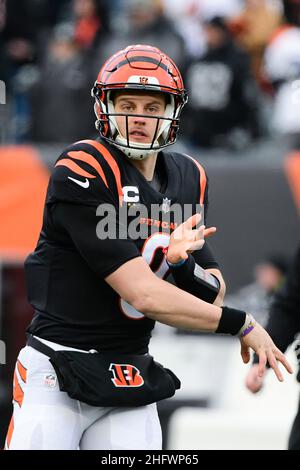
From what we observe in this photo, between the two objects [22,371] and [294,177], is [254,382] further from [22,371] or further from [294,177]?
[294,177]

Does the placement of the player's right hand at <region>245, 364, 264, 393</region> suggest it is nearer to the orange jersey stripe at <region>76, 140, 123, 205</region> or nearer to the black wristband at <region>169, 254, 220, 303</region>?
the black wristband at <region>169, 254, 220, 303</region>

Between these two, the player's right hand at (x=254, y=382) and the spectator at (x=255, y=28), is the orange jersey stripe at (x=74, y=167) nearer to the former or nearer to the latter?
the player's right hand at (x=254, y=382)

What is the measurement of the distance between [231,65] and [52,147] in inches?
68.4

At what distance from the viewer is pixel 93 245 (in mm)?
4156

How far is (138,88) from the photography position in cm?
436

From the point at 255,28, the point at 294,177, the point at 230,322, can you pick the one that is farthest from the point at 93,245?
the point at 255,28

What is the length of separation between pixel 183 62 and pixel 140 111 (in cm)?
532

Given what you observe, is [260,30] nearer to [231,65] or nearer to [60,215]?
[231,65]

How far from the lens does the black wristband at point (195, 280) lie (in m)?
4.23

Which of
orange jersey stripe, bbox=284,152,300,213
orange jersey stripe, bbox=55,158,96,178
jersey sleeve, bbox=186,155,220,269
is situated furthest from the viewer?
orange jersey stripe, bbox=284,152,300,213

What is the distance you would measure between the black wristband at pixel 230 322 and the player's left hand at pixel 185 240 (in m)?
0.28

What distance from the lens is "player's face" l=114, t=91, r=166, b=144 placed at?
4352 millimetres

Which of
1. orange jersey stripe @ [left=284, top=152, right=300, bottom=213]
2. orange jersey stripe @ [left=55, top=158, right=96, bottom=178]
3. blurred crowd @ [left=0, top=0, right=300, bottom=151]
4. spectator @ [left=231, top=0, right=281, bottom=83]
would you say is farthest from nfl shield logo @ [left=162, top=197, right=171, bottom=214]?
spectator @ [left=231, top=0, right=281, bottom=83]

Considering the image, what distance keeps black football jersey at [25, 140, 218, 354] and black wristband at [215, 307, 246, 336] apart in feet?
1.21
